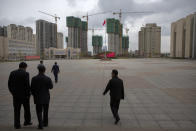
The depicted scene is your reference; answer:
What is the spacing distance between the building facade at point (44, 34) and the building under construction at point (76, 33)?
22151 millimetres

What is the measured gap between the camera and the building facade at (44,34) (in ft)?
377

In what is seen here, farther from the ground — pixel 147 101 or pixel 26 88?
pixel 26 88

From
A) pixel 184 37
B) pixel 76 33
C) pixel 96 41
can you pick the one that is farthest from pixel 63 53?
pixel 184 37

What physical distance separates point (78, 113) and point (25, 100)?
5.79 feet

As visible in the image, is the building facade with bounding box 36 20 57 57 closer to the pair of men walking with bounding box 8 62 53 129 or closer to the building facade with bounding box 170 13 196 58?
the building facade with bounding box 170 13 196 58

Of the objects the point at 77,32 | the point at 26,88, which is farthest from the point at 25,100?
the point at 77,32

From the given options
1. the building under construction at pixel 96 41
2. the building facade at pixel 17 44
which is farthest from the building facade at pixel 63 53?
the building facade at pixel 17 44

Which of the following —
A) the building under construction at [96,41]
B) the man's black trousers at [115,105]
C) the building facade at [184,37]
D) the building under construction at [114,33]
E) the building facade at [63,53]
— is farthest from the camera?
the building under construction at [96,41]

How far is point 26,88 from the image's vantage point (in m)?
3.69

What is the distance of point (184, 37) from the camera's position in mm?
85750

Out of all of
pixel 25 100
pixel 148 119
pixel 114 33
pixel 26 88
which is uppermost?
pixel 114 33

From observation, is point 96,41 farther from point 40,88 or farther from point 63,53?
point 40,88

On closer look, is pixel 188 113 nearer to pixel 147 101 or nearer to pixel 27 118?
pixel 147 101

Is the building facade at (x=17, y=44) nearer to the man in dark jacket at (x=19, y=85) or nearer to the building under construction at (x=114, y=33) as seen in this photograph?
the building under construction at (x=114, y=33)
